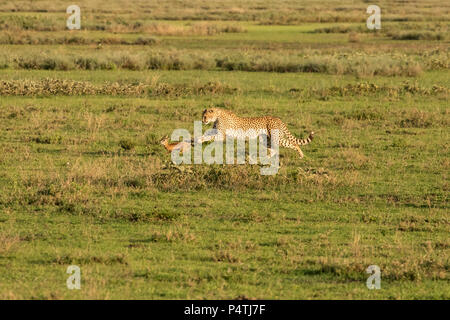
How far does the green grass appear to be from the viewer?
8695 mm

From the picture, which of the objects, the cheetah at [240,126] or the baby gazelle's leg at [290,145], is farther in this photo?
the baby gazelle's leg at [290,145]

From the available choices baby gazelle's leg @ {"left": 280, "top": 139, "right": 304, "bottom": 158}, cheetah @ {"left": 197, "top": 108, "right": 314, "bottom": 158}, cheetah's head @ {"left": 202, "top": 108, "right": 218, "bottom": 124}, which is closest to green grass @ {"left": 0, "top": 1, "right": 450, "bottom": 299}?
baby gazelle's leg @ {"left": 280, "top": 139, "right": 304, "bottom": 158}

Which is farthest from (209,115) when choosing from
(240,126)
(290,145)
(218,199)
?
(218,199)

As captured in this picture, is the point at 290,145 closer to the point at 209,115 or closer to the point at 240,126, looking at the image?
the point at 240,126

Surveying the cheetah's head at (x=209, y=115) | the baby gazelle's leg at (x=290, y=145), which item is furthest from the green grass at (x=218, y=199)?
the cheetah's head at (x=209, y=115)

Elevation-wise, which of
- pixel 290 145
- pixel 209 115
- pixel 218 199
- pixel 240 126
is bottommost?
pixel 218 199

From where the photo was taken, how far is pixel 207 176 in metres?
13.4

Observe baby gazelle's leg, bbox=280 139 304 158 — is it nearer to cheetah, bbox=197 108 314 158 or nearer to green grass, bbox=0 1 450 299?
cheetah, bbox=197 108 314 158

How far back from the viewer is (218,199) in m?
12.4

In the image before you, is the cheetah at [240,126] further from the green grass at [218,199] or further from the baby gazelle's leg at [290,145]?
the green grass at [218,199]

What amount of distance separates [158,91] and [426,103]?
7.94 meters

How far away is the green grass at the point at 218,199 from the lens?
8695mm
